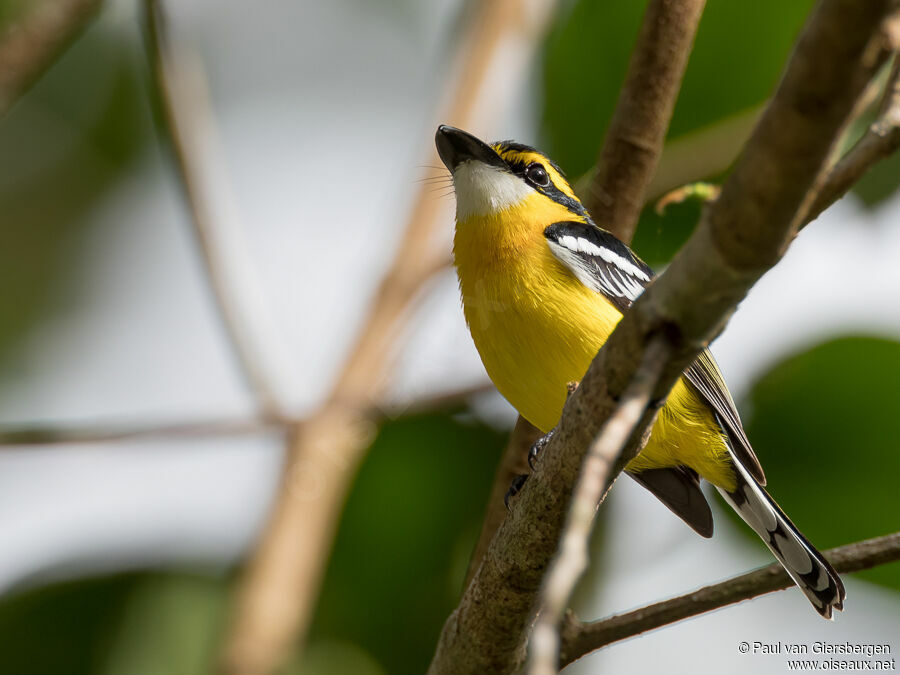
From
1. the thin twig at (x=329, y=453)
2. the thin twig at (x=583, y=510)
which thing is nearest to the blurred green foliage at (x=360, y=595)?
the thin twig at (x=329, y=453)

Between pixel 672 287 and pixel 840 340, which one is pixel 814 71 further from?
pixel 840 340

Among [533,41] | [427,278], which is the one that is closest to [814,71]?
[427,278]

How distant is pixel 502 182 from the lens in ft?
13.5

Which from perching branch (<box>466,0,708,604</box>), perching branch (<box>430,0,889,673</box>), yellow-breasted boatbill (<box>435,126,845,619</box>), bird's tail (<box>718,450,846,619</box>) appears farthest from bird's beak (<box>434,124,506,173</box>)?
perching branch (<box>430,0,889,673</box>)

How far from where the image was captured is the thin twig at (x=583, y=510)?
1.29 meters

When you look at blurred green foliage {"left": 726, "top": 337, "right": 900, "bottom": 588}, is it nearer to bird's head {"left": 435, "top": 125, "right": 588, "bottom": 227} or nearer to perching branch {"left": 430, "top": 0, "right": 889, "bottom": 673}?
bird's head {"left": 435, "top": 125, "right": 588, "bottom": 227}

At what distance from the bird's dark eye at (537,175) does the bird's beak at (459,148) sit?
138 mm

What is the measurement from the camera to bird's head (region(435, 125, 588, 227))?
13.0 ft

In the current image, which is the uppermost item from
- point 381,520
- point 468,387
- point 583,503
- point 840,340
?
point 583,503

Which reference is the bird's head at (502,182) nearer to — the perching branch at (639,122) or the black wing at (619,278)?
the black wing at (619,278)

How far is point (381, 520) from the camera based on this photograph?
14.9 ft

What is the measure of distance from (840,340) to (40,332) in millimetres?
4795

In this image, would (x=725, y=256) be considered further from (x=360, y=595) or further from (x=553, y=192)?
(x=360, y=595)

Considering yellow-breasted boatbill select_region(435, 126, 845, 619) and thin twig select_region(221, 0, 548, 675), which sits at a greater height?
yellow-breasted boatbill select_region(435, 126, 845, 619)
